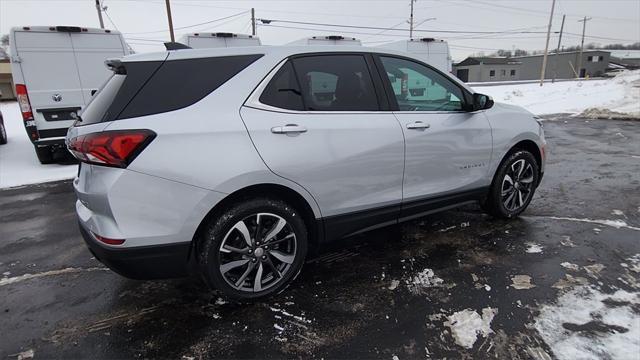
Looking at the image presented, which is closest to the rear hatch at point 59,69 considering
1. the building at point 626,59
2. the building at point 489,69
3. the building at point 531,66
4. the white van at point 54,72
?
the white van at point 54,72

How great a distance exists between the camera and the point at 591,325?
8.34 ft

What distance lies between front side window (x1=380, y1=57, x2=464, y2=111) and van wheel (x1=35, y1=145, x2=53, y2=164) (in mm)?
7781

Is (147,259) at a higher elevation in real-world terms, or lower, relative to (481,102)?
lower

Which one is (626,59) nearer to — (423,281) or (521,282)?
(521,282)

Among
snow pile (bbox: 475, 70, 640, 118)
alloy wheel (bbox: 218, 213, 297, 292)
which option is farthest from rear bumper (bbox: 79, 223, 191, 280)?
snow pile (bbox: 475, 70, 640, 118)

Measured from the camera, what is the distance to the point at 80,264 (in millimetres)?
3650

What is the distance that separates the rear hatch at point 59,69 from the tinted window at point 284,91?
6497 millimetres

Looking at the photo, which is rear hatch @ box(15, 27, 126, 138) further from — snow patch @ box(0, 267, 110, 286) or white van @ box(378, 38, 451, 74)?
white van @ box(378, 38, 451, 74)

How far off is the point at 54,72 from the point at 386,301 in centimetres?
773

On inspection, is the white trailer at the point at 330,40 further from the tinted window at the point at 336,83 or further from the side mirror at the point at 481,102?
the tinted window at the point at 336,83

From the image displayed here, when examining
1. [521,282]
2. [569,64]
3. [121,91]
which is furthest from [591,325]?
[569,64]

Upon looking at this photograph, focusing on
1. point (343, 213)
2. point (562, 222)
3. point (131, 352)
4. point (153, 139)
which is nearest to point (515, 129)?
point (562, 222)

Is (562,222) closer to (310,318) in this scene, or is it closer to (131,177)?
(310,318)

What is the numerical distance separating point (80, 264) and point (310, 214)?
2298mm
